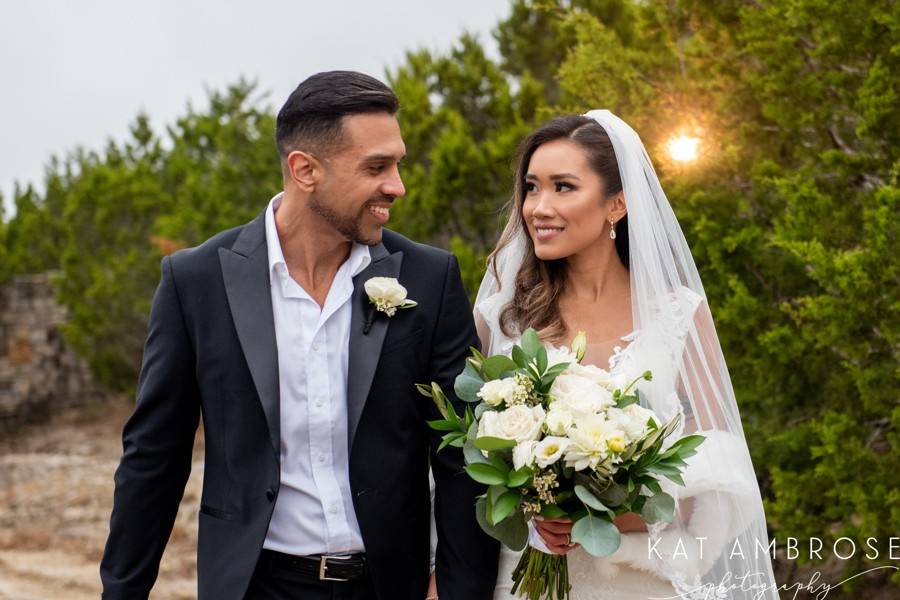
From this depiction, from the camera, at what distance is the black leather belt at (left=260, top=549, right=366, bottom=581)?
2.89 metres

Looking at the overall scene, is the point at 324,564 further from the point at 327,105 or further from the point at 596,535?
the point at 327,105

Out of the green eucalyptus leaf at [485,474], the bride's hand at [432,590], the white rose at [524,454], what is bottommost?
the bride's hand at [432,590]

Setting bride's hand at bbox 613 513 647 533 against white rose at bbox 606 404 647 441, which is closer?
white rose at bbox 606 404 647 441

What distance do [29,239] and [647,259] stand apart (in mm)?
14015

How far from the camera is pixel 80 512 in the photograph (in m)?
10.2

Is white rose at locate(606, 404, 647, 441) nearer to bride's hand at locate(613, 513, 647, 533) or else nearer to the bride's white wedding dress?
the bride's white wedding dress

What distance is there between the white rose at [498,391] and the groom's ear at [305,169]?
82 centimetres

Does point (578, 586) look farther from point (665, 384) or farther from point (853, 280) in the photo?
point (853, 280)

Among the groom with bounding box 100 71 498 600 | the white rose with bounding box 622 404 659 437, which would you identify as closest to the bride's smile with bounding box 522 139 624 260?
the groom with bounding box 100 71 498 600

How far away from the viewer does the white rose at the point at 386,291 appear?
3.00m

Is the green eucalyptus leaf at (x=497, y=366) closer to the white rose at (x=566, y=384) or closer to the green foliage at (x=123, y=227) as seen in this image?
the white rose at (x=566, y=384)

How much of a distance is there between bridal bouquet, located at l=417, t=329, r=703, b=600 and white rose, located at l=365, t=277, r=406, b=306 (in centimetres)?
28

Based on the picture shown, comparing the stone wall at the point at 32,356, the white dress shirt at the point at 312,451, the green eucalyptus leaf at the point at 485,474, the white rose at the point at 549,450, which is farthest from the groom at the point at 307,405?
the stone wall at the point at 32,356

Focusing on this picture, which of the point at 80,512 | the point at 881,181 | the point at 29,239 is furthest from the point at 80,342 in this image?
the point at 881,181
